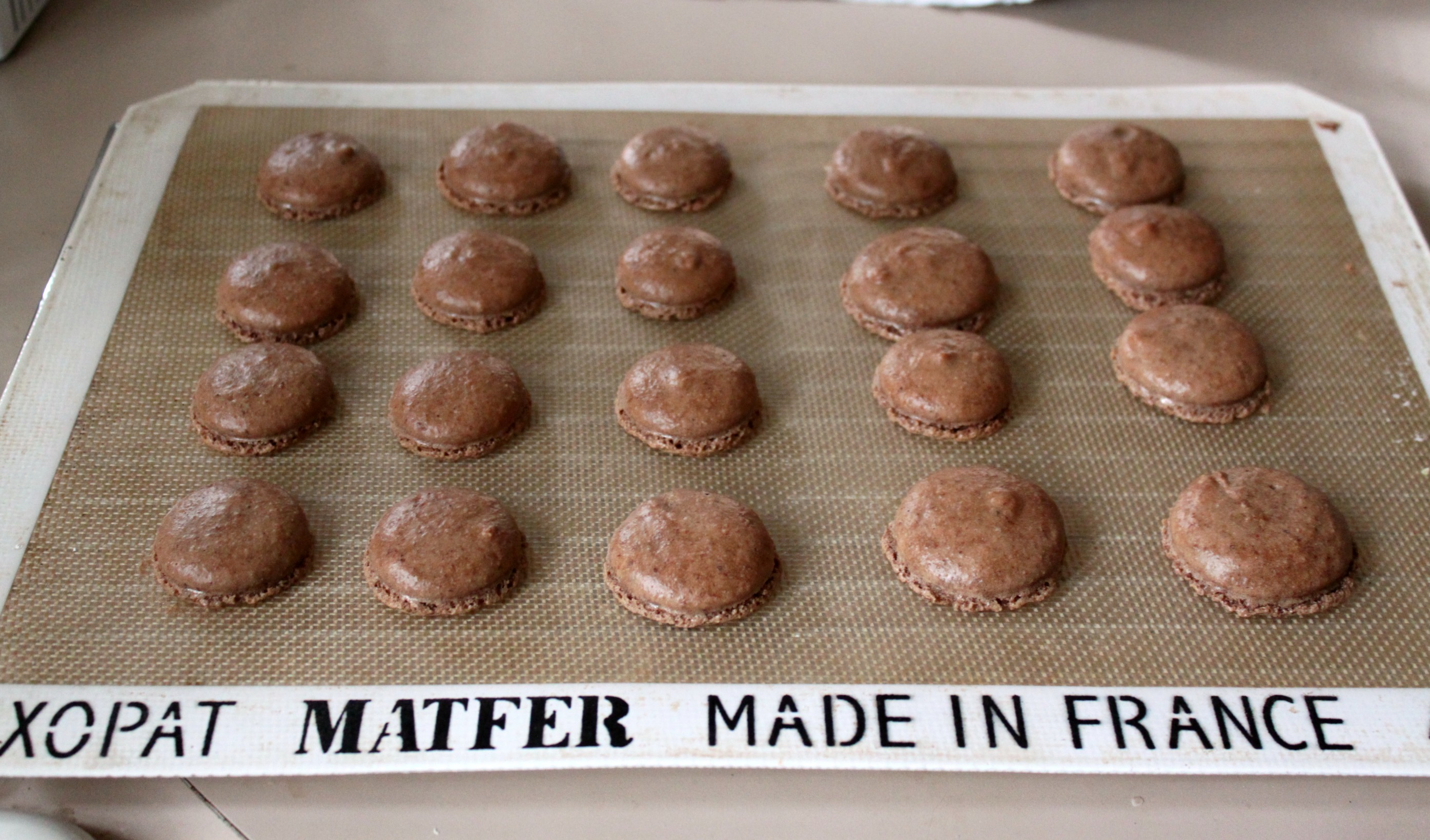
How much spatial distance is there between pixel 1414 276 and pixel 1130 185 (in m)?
0.54

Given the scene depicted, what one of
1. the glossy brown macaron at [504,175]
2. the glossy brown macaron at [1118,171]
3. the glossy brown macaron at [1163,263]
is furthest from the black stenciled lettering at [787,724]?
the glossy brown macaron at [1118,171]

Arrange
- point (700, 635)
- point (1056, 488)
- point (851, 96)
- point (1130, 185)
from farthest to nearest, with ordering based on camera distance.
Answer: point (851, 96)
point (1130, 185)
point (1056, 488)
point (700, 635)

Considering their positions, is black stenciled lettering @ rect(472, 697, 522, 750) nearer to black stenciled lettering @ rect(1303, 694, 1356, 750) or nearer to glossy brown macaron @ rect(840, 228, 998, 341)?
glossy brown macaron @ rect(840, 228, 998, 341)

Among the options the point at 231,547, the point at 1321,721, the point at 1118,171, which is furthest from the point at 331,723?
the point at 1118,171

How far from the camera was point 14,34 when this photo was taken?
2.70 metres

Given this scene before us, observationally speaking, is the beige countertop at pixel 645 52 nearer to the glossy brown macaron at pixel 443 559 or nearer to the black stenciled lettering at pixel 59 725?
the black stenciled lettering at pixel 59 725

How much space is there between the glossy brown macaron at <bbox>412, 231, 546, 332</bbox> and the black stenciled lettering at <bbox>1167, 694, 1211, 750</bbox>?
48.9 inches

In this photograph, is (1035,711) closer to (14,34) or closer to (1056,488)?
(1056,488)

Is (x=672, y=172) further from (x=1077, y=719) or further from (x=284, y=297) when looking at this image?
(x=1077, y=719)

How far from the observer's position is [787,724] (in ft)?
4.99

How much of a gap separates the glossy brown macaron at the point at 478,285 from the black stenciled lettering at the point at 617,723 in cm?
79

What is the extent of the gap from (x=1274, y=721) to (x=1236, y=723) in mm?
52

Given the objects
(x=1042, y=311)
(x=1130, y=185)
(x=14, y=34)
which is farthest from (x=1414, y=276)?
(x=14, y=34)

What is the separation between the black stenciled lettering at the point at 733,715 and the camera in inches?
59.3
